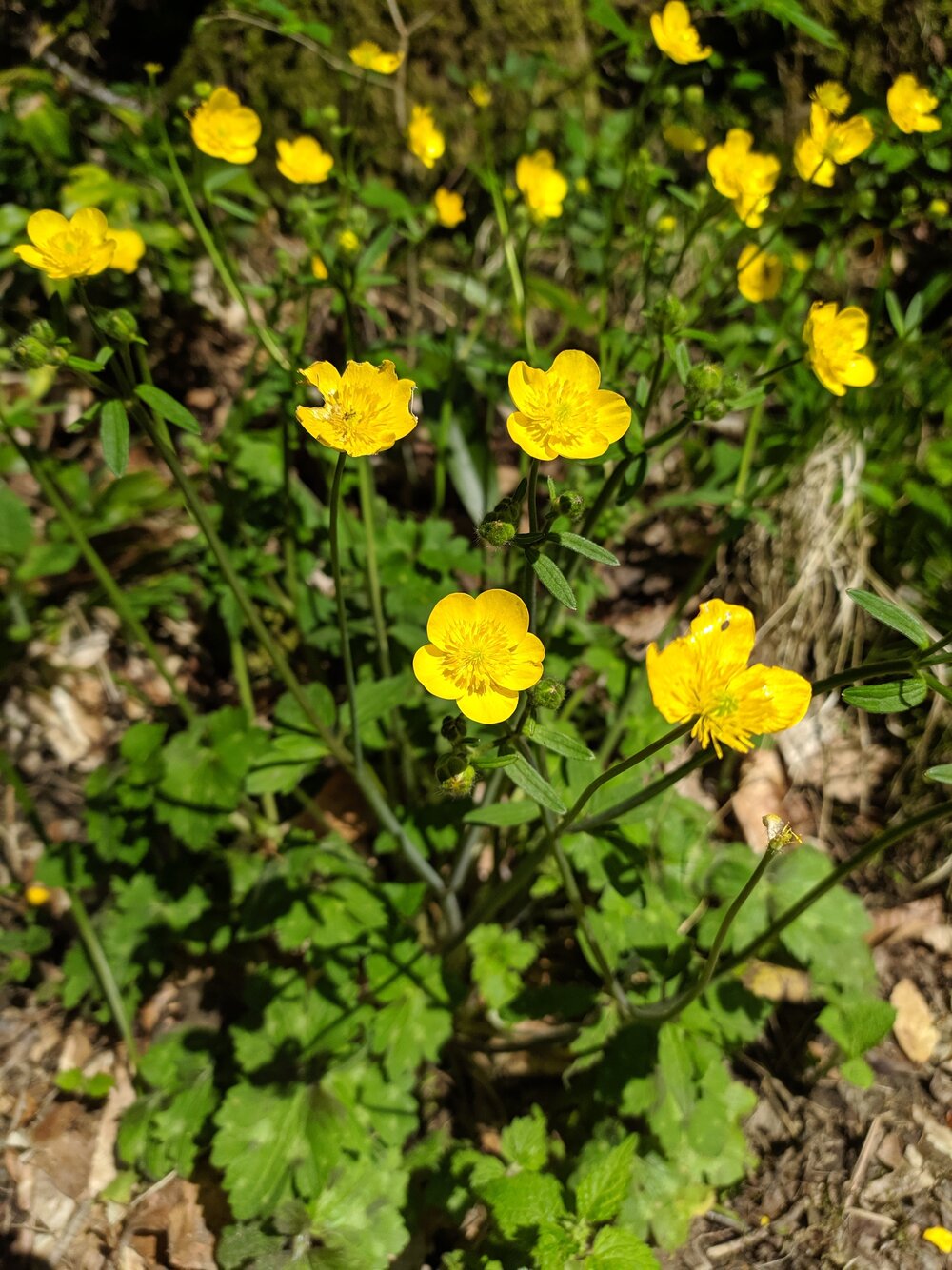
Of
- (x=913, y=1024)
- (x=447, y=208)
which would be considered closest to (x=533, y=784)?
(x=913, y=1024)

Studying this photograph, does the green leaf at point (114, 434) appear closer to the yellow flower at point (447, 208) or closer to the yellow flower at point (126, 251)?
the yellow flower at point (126, 251)

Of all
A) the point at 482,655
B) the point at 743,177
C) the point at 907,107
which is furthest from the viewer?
the point at 907,107

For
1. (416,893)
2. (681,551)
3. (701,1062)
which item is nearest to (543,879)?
(416,893)

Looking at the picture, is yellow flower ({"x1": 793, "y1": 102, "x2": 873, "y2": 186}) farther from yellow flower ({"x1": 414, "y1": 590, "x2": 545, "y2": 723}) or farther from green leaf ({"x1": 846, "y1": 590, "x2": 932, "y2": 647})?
yellow flower ({"x1": 414, "y1": 590, "x2": 545, "y2": 723})

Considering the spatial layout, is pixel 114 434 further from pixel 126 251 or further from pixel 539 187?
pixel 539 187

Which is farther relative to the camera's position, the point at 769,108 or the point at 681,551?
the point at 769,108

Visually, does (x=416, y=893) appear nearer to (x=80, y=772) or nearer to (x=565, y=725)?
(x=565, y=725)

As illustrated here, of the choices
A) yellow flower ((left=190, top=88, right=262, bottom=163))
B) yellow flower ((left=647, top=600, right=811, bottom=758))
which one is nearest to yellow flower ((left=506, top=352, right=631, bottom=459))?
yellow flower ((left=647, top=600, right=811, bottom=758))
